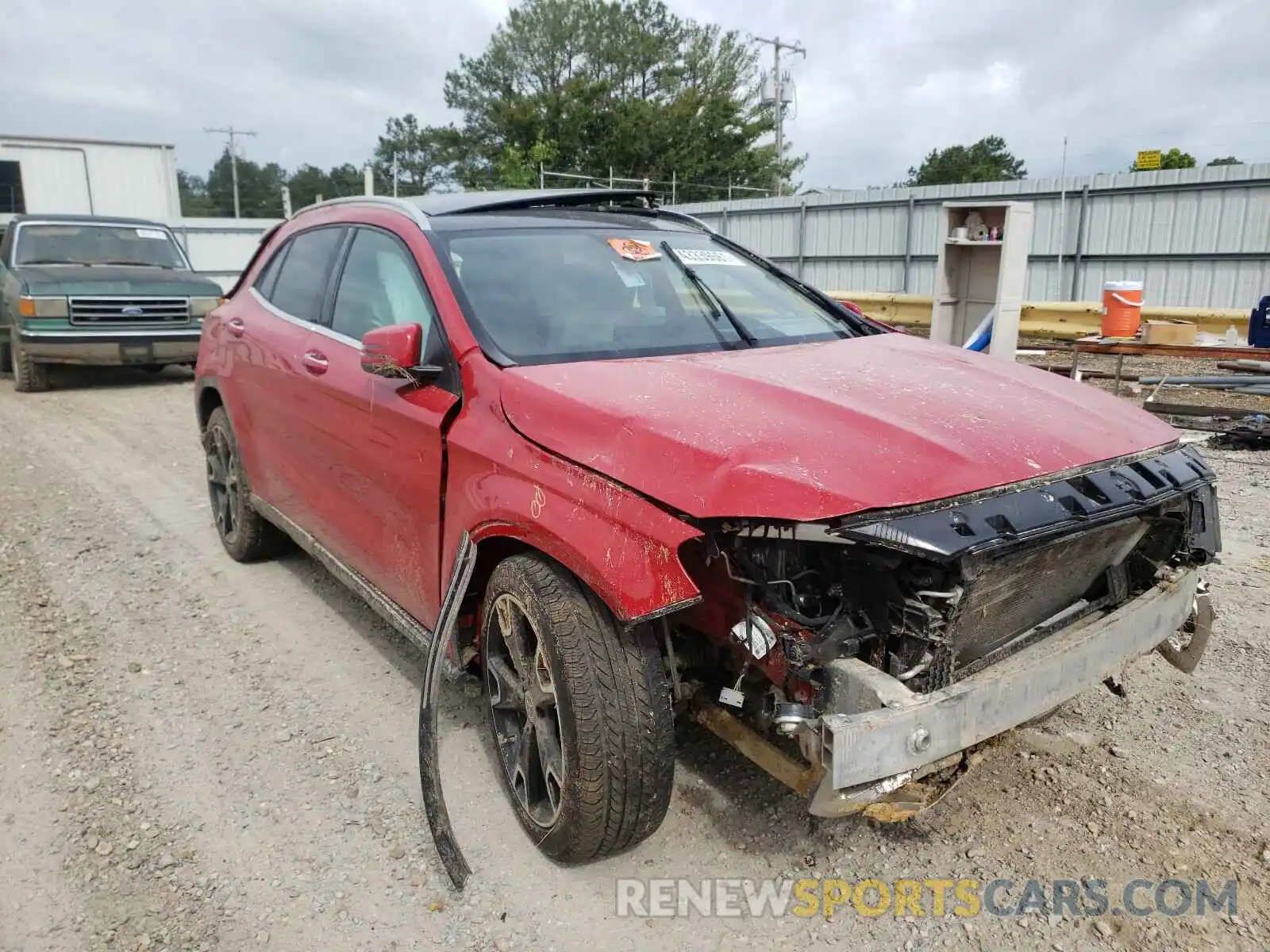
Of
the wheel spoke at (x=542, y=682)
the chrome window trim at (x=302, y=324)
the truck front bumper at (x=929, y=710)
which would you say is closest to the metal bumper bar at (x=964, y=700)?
the truck front bumper at (x=929, y=710)

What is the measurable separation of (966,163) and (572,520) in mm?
72016

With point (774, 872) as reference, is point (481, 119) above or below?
above

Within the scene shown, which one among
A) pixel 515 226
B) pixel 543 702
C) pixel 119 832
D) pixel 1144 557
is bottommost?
pixel 119 832

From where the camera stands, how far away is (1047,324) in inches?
450

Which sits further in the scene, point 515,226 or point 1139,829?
point 515,226

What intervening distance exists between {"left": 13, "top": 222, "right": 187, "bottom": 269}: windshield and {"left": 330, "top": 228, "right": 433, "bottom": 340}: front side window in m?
9.65

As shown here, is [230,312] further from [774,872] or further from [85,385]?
[85,385]

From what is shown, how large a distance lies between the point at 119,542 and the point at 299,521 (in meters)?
1.93

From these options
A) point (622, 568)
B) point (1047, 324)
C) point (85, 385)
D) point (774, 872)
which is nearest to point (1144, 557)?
point (774, 872)

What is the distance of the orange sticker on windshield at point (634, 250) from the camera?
3.49 meters

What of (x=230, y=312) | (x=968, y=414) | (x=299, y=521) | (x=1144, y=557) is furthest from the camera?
(x=230, y=312)

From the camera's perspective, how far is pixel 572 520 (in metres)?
2.38

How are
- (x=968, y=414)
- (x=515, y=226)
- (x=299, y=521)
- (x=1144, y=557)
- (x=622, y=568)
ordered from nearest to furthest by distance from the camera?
(x=622, y=568) → (x=968, y=414) → (x=1144, y=557) → (x=515, y=226) → (x=299, y=521)

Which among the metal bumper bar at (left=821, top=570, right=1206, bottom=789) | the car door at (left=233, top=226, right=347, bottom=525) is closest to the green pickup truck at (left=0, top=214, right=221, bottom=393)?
the car door at (left=233, top=226, right=347, bottom=525)
